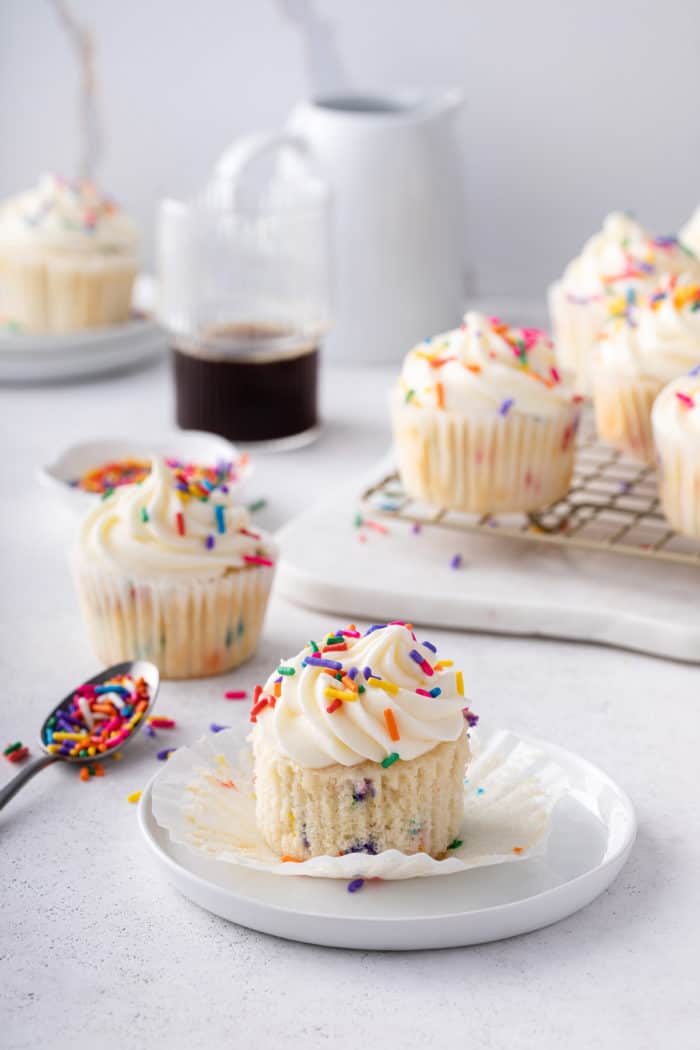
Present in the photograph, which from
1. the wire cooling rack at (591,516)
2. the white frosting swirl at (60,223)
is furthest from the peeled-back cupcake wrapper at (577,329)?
the white frosting swirl at (60,223)

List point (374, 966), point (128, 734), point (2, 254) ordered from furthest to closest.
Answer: point (2, 254)
point (128, 734)
point (374, 966)

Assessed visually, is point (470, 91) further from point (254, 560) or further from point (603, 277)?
point (254, 560)

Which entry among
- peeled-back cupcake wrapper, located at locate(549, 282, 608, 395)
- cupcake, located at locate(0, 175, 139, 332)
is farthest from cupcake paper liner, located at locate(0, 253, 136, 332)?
peeled-back cupcake wrapper, located at locate(549, 282, 608, 395)

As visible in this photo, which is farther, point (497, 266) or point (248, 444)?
point (497, 266)

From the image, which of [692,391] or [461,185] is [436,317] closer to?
[461,185]

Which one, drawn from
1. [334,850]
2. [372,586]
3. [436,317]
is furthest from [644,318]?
[334,850]

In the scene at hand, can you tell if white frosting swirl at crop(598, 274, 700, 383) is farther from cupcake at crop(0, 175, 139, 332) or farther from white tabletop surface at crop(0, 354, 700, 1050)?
cupcake at crop(0, 175, 139, 332)

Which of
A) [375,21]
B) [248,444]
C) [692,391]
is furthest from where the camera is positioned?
[375,21]

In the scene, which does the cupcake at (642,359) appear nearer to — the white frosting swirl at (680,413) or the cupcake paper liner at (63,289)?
the white frosting swirl at (680,413)
